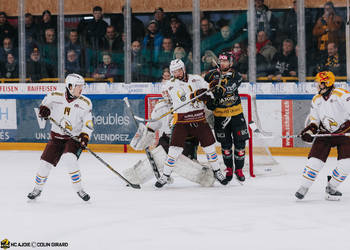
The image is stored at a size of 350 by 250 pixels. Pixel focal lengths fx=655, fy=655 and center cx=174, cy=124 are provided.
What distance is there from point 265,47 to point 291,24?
41 centimetres

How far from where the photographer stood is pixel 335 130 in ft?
16.2

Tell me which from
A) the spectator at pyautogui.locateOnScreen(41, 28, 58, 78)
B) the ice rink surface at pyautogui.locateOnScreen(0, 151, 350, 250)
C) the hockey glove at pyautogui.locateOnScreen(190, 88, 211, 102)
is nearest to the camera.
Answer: the ice rink surface at pyautogui.locateOnScreen(0, 151, 350, 250)

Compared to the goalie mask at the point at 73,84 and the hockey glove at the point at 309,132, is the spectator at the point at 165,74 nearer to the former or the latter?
the goalie mask at the point at 73,84

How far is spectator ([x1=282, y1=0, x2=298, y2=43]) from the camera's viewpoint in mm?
Result: 7836

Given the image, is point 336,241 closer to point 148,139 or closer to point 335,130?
point 335,130

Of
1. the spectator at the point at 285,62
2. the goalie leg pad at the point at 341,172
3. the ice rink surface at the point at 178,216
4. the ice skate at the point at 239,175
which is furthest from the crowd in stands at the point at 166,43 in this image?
the goalie leg pad at the point at 341,172

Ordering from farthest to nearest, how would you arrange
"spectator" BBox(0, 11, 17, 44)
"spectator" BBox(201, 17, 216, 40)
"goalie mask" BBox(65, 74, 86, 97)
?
"spectator" BBox(0, 11, 17, 44), "spectator" BBox(201, 17, 216, 40), "goalie mask" BBox(65, 74, 86, 97)

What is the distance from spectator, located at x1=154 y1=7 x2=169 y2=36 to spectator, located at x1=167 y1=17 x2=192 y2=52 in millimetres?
79

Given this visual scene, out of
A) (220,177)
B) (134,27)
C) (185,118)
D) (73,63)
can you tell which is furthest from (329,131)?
(73,63)

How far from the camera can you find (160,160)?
6020 mm

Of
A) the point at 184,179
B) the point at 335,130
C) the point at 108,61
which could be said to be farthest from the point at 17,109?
the point at 335,130

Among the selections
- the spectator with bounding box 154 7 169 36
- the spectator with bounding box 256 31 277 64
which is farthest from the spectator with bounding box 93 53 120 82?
the spectator with bounding box 256 31 277 64

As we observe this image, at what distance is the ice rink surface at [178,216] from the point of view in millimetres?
3777

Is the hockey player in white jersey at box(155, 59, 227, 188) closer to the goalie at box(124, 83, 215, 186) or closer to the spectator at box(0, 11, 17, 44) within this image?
the goalie at box(124, 83, 215, 186)
